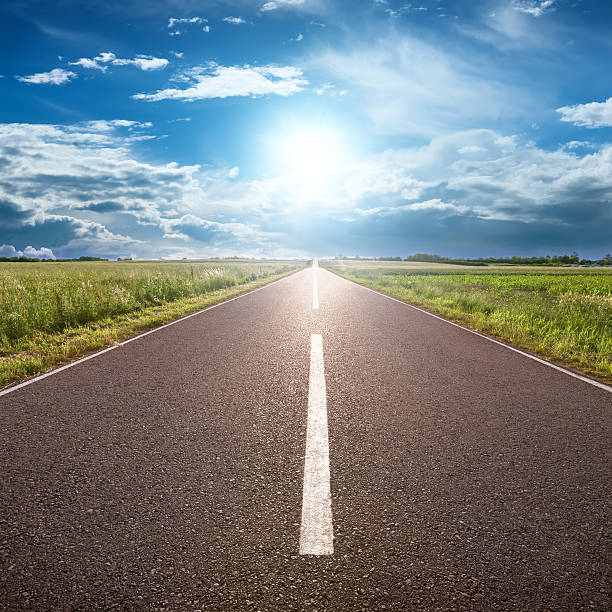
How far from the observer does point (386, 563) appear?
223 cm

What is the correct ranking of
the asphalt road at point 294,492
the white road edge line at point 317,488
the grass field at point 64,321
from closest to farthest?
1. the asphalt road at point 294,492
2. the white road edge line at point 317,488
3. the grass field at point 64,321

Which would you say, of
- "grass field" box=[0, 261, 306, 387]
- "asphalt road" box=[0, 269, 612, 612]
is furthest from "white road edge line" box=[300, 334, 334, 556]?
"grass field" box=[0, 261, 306, 387]

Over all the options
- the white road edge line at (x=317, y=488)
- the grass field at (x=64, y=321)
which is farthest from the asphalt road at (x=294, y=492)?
the grass field at (x=64, y=321)

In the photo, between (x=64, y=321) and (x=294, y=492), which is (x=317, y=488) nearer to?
(x=294, y=492)

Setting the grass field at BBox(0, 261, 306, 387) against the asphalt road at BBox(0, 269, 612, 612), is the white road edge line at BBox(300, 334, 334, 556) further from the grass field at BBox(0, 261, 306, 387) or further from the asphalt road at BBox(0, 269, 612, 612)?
the grass field at BBox(0, 261, 306, 387)

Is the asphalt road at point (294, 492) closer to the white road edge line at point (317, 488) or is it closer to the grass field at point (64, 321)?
the white road edge line at point (317, 488)

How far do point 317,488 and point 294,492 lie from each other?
16 cm

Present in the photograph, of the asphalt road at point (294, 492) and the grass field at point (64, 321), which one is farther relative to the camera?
the grass field at point (64, 321)

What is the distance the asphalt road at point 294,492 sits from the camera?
6.85ft

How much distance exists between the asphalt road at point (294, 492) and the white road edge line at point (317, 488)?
50 mm

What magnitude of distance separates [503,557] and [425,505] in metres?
0.55

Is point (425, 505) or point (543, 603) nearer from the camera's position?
point (543, 603)

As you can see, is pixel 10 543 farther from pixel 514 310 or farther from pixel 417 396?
pixel 514 310

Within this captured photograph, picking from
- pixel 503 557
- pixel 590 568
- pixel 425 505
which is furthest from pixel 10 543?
pixel 590 568
